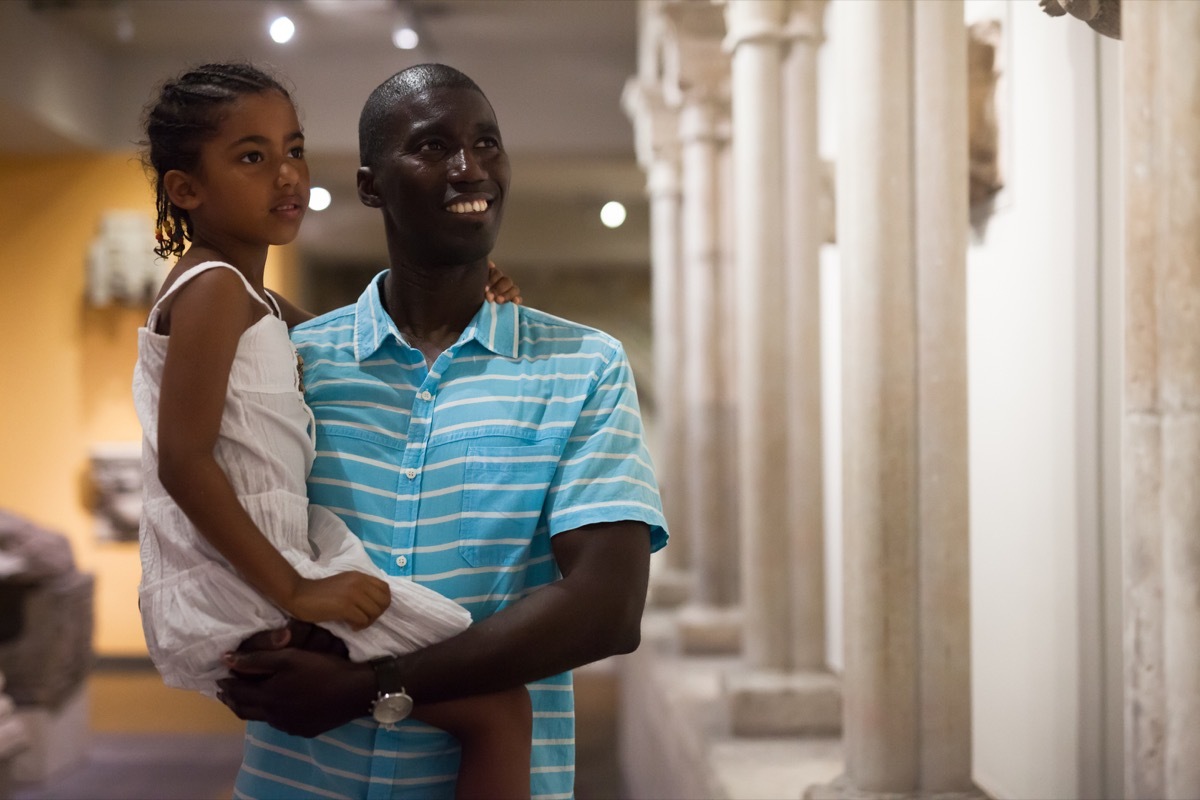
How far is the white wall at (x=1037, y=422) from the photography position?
14.0ft

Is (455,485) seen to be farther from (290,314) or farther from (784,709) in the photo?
(784,709)

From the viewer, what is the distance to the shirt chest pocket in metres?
1.94

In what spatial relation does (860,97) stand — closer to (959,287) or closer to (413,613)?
(959,287)

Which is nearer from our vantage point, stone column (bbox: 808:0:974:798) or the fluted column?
stone column (bbox: 808:0:974:798)

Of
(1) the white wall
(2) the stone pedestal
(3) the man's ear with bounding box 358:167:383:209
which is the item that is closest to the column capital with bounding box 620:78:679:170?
(1) the white wall

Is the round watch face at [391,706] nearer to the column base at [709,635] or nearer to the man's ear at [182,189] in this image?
the man's ear at [182,189]

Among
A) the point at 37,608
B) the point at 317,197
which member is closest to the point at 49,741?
the point at 37,608

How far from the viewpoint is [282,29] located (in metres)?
10.4

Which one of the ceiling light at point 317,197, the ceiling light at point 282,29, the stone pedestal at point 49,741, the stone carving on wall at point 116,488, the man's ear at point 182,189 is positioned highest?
the ceiling light at point 282,29

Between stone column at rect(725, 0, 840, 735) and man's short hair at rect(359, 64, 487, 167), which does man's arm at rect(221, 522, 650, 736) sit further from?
stone column at rect(725, 0, 840, 735)

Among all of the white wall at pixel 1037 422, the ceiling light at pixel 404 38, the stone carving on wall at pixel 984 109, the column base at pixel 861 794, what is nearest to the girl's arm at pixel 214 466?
the column base at pixel 861 794

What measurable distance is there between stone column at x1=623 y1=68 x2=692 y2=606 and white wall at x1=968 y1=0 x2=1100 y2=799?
5452mm

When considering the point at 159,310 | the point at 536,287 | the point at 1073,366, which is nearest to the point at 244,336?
the point at 159,310

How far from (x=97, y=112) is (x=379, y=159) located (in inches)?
432
